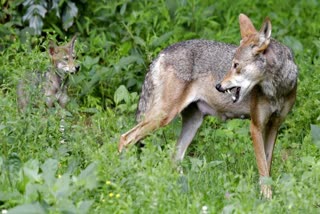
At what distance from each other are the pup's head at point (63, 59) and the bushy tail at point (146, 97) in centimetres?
149

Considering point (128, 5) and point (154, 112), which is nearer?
point (154, 112)

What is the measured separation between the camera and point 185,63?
10375 mm

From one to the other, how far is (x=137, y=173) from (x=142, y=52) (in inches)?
216

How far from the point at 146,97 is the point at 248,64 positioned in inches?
58.9

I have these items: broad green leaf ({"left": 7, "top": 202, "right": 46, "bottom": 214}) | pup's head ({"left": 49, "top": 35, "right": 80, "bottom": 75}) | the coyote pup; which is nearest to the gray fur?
the coyote pup

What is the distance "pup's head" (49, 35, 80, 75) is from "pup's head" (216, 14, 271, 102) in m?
2.82

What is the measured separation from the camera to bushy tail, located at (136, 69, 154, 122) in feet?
34.6

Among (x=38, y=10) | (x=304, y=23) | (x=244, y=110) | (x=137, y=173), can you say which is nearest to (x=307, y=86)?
(x=244, y=110)

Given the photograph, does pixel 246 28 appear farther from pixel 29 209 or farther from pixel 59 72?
pixel 29 209

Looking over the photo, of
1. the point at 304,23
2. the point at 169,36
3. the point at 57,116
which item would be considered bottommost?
the point at 304,23

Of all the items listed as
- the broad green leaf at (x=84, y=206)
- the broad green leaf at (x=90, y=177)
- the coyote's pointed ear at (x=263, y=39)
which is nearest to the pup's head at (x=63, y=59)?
the coyote's pointed ear at (x=263, y=39)

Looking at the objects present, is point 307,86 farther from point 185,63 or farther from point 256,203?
point 256,203

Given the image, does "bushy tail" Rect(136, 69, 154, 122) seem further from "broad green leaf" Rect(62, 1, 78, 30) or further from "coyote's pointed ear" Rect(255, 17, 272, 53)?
"broad green leaf" Rect(62, 1, 78, 30)

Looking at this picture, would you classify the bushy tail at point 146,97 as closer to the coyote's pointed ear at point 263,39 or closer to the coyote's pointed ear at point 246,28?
the coyote's pointed ear at point 246,28
